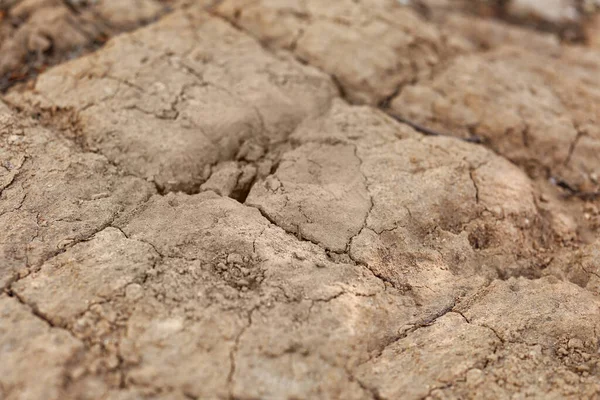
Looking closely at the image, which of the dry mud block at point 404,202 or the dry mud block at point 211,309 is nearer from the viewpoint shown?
the dry mud block at point 211,309

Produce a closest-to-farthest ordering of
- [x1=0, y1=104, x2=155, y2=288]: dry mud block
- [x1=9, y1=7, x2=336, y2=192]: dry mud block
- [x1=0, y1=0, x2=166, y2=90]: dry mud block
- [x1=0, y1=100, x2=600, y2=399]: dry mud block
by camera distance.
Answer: [x1=0, y1=100, x2=600, y2=399]: dry mud block → [x1=0, y1=104, x2=155, y2=288]: dry mud block → [x1=9, y1=7, x2=336, y2=192]: dry mud block → [x1=0, y1=0, x2=166, y2=90]: dry mud block

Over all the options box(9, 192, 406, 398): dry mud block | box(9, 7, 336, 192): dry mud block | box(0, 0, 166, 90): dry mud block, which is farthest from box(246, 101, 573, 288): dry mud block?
box(0, 0, 166, 90): dry mud block

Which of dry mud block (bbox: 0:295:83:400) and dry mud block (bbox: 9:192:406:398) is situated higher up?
dry mud block (bbox: 9:192:406:398)

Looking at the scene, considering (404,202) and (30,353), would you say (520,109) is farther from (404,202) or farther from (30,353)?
(30,353)

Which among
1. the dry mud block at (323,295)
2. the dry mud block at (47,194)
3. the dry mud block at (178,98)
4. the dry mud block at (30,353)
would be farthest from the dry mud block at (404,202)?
the dry mud block at (30,353)

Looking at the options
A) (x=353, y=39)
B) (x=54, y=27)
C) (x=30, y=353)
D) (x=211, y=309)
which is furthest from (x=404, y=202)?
(x=54, y=27)

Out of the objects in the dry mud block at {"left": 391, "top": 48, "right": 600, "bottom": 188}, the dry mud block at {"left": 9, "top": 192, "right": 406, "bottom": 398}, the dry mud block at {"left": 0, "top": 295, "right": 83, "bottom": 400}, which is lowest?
the dry mud block at {"left": 0, "top": 295, "right": 83, "bottom": 400}

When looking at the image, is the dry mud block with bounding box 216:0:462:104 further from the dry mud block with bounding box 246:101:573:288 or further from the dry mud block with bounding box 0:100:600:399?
the dry mud block with bounding box 0:100:600:399

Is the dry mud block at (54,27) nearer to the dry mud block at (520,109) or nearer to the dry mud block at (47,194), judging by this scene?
the dry mud block at (47,194)

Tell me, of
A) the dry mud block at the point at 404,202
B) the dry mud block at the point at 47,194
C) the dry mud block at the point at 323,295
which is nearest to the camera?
the dry mud block at the point at 323,295
